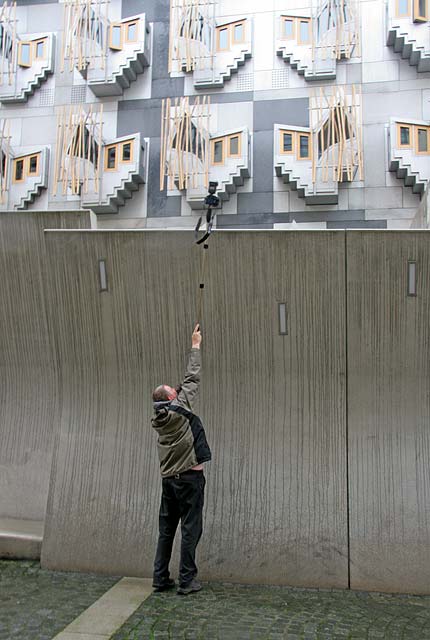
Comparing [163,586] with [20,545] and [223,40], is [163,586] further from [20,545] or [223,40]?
[223,40]

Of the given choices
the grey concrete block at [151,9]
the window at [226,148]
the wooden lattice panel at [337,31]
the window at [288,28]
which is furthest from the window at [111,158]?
the wooden lattice panel at [337,31]

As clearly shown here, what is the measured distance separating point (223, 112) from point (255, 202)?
76.7 inches

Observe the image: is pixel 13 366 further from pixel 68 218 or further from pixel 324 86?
pixel 324 86

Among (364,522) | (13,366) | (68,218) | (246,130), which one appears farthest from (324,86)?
(364,522)

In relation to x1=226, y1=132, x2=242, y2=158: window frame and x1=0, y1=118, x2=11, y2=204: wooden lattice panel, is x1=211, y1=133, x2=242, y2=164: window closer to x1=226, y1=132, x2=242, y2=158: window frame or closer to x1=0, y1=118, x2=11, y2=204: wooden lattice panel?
x1=226, y1=132, x2=242, y2=158: window frame

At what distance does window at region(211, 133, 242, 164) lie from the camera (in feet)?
37.0

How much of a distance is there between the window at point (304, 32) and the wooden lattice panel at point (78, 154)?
405 centimetres

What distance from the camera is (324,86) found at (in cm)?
1154

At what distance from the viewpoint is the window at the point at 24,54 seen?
494 inches

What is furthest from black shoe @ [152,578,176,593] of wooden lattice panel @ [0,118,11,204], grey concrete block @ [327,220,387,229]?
wooden lattice panel @ [0,118,11,204]

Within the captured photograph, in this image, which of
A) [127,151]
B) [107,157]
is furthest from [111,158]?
[127,151]

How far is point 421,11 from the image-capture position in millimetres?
11125

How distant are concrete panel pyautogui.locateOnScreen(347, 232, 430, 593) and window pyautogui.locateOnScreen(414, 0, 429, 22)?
7601mm

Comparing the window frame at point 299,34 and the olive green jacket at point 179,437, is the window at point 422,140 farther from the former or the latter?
the olive green jacket at point 179,437
